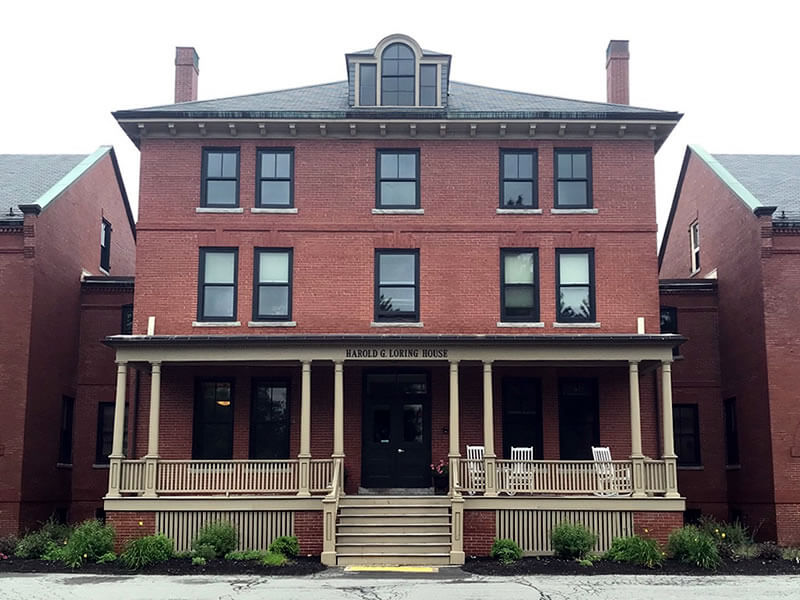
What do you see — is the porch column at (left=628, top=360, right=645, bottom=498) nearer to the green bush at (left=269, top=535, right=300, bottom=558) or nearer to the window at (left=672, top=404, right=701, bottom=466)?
the window at (left=672, top=404, right=701, bottom=466)

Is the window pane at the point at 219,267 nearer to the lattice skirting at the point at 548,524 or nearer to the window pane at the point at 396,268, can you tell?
the window pane at the point at 396,268

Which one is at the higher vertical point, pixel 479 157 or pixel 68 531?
pixel 479 157

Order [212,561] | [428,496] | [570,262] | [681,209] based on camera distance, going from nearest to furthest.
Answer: [212,561] → [428,496] → [570,262] → [681,209]

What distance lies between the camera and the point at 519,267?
24312 millimetres

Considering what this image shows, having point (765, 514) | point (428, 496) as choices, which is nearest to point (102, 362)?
point (428, 496)

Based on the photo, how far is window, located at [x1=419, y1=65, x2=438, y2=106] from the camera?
81.6 feet

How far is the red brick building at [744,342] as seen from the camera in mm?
23266

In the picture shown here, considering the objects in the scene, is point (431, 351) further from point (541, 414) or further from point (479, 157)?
point (479, 157)

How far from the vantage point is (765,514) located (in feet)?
76.5

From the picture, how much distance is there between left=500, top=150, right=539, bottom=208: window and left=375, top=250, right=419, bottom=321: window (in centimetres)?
278

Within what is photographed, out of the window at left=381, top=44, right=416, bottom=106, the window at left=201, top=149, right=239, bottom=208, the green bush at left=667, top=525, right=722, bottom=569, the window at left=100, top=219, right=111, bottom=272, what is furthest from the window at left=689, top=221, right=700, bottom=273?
the window at left=100, top=219, right=111, bottom=272

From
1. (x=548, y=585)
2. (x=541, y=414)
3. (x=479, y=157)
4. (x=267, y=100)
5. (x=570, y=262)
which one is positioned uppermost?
(x=267, y=100)

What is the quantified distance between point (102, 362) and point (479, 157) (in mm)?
11770

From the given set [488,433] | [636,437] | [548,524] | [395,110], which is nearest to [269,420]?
[488,433]
